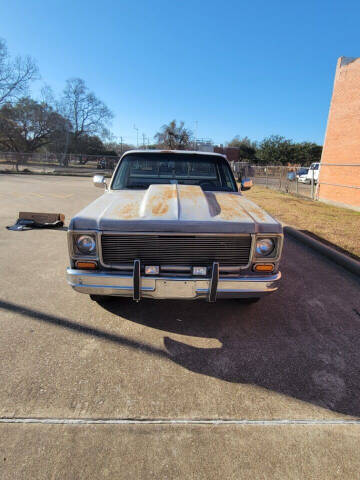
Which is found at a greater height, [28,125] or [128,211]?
[28,125]

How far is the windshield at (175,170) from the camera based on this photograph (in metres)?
3.96

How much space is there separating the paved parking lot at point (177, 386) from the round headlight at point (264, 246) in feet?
2.84

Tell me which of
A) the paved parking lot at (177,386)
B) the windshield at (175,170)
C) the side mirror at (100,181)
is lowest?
the paved parking lot at (177,386)

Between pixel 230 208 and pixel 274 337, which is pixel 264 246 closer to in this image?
pixel 230 208

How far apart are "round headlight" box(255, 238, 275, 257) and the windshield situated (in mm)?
1520

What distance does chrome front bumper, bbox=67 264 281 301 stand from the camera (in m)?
2.40

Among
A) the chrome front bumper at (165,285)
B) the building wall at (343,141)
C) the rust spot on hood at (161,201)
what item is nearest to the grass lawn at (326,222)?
the building wall at (343,141)

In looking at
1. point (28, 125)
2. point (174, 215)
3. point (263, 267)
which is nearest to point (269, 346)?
point (263, 267)

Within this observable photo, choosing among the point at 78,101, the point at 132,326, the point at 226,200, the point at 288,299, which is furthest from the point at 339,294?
the point at 78,101

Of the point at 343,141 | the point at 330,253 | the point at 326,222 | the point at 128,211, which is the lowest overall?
the point at 330,253

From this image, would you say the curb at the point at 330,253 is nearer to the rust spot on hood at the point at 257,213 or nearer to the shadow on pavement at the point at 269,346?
the shadow on pavement at the point at 269,346

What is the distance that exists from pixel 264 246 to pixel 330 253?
10.7 feet

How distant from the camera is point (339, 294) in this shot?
3721mm

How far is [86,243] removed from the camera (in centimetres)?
247
